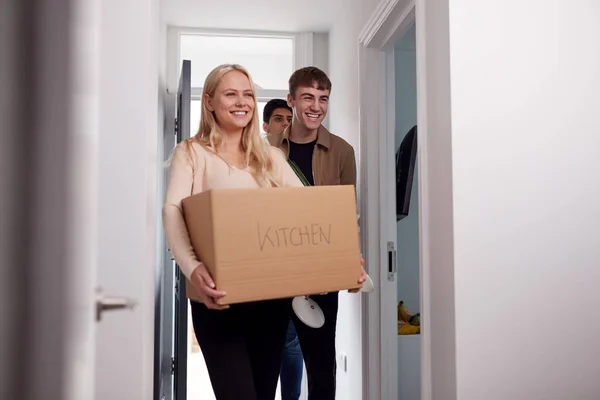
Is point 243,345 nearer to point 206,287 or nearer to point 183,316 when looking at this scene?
point 206,287

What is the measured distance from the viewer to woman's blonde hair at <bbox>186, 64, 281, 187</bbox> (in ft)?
4.79

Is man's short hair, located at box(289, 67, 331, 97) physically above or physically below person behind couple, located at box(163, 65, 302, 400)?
above

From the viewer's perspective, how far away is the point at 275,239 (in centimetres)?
123

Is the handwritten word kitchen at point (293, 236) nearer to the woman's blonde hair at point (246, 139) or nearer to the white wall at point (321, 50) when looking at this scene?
the woman's blonde hair at point (246, 139)

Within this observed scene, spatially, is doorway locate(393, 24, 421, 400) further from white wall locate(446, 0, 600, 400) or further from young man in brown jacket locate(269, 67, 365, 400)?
white wall locate(446, 0, 600, 400)

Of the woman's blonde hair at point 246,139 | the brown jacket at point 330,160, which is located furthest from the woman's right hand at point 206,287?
the brown jacket at point 330,160

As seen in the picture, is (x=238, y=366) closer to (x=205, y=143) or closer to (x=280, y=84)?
(x=205, y=143)

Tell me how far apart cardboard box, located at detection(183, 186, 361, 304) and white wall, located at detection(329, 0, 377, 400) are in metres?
1.10

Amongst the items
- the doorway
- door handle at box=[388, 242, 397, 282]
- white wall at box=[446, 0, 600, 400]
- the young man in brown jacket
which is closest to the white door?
white wall at box=[446, 0, 600, 400]

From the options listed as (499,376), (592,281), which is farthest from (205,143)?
(592,281)

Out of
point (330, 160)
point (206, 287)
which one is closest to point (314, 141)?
point (330, 160)

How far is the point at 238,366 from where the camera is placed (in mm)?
1344

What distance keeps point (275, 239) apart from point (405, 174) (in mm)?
1460

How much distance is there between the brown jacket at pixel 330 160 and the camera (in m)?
2.01
